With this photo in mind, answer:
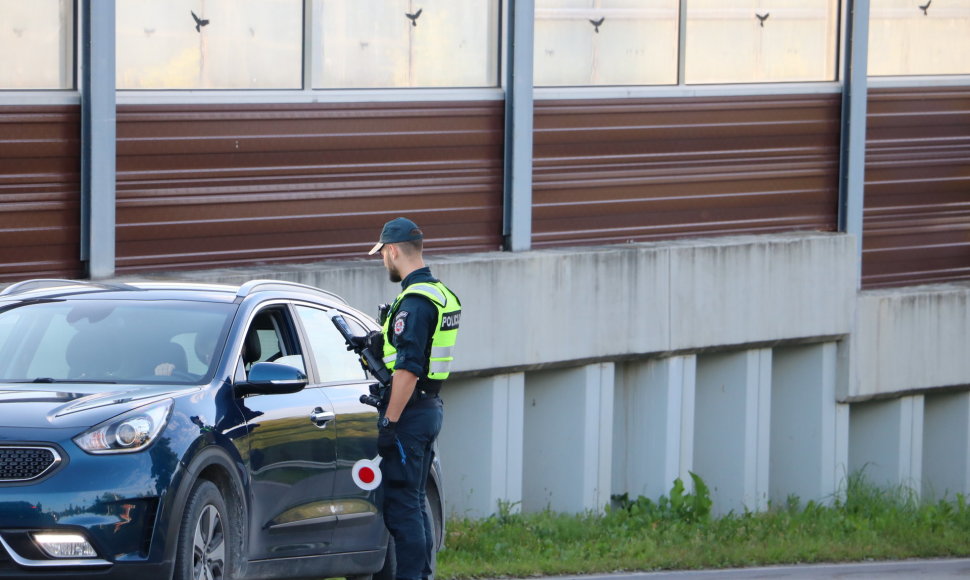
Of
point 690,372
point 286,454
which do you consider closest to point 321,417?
point 286,454

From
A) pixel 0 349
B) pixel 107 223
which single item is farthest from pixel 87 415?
pixel 107 223

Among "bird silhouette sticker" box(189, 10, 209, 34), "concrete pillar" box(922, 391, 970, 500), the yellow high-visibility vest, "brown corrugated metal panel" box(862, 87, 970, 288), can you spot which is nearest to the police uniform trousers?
the yellow high-visibility vest

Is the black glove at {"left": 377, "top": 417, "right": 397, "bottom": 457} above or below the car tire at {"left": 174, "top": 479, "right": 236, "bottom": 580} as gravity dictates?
above

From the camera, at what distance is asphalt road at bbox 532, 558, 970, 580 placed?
516 inches

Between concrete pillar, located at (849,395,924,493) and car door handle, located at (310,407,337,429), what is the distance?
12495mm

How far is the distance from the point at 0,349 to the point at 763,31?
12.3 m

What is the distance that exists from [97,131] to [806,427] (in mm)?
9235

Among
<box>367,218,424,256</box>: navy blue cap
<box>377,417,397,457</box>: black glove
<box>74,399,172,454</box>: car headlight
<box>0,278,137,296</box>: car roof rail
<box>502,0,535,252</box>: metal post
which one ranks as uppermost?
<box>502,0,535,252</box>: metal post

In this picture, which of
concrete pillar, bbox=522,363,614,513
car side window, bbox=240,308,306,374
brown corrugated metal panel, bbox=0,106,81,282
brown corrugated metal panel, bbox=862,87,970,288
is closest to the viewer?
car side window, bbox=240,308,306,374

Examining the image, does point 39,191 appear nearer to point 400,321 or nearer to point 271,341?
point 271,341

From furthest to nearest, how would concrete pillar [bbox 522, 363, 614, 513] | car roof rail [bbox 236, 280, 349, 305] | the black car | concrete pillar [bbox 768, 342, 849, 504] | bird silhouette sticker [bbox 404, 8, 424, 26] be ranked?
concrete pillar [bbox 768, 342, 849, 504]
concrete pillar [bbox 522, 363, 614, 513]
bird silhouette sticker [bbox 404, 8, 424, 26]
car roof rail [bbox 236, 280, 349, 305]
the black car

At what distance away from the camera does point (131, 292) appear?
8617mm

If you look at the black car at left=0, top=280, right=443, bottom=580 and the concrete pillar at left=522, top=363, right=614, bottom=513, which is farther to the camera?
the concrete pillar at left=522, top=363, right=614, bottom=513

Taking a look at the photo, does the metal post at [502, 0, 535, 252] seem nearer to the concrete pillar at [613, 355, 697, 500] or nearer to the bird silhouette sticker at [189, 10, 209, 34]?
the concrete pillar at [613, 355, 697, 500]
